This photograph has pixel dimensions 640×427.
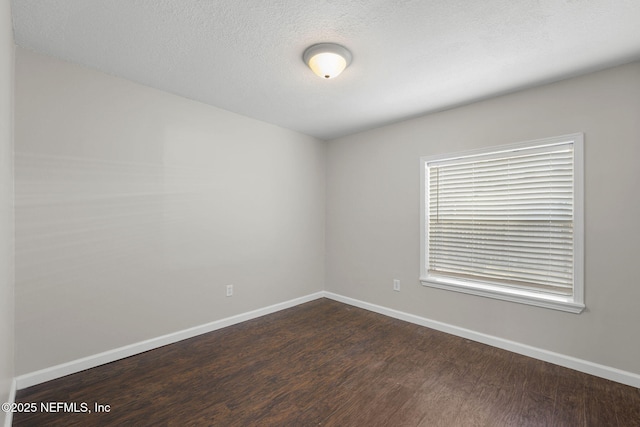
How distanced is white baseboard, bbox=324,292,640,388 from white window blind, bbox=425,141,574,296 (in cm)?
55

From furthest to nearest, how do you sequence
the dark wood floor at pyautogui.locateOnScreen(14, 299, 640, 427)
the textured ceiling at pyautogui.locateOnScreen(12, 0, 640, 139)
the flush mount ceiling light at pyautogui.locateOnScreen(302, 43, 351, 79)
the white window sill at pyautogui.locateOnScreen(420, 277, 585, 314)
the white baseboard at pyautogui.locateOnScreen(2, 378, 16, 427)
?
the white window sill at pyautogui.locateOnScreen(420, 277, 585, 314) → the flush mount ceiling light at pyautogui.locateOnScreen(302, 43, 351, 79) → the dark wood floor at pyautogui.locateOnScreen(14, 299, 640, 427) → the textured ceiling at pyautogui.locateOnScreen(12, 0, 640, 139) → the white baseboard at pyautogui.locateOnScreen(2, 378, 16, 427)

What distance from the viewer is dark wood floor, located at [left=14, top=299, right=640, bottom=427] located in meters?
1.81

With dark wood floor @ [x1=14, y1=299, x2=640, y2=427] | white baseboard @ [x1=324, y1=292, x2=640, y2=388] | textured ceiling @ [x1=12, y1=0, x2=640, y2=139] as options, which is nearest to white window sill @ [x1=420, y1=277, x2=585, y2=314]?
white baseboard @ [x1=324, y1=292, x2=640, y2=388]

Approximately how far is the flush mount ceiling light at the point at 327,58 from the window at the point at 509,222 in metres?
1.72

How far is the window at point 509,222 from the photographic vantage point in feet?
8.10

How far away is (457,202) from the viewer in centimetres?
318

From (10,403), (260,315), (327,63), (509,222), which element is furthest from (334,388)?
(327,63)

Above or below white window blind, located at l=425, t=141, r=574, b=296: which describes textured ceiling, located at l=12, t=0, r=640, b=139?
above

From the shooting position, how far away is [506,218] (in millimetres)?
2816

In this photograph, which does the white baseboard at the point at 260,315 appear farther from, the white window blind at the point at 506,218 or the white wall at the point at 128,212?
the white window blind at the point at 506,218

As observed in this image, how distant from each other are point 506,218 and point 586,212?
23.4 inches

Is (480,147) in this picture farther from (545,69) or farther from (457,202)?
(545,69)

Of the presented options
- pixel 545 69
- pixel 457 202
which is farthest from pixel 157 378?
pixel 545 69

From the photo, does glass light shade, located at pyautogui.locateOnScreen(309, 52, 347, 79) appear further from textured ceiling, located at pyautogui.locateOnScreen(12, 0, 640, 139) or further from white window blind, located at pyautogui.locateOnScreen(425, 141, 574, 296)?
white window blind, located at pyautogui.locateOnScreen(425, 141, 574, 296)
